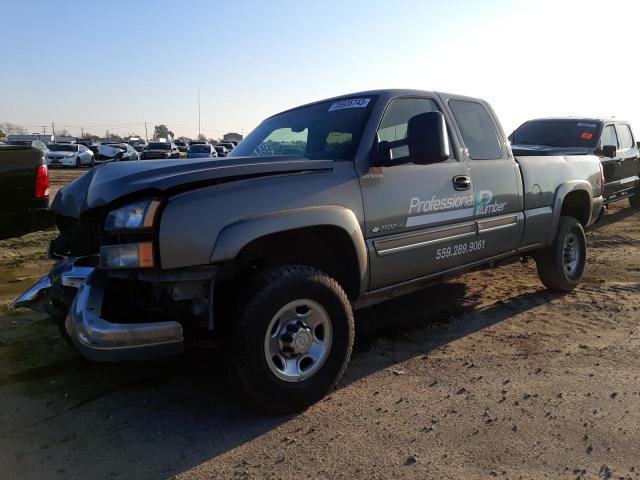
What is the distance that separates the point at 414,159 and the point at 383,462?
1829 mm

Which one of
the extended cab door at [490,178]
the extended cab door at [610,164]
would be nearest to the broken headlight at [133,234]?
the extended cab door at [490,178]

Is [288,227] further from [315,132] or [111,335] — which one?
[315,132]

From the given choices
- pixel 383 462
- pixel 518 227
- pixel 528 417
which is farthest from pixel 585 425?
pixel 518 227

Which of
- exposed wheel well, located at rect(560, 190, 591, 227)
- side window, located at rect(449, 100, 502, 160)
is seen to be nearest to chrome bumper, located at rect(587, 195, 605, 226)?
exposed wheel well, located at rect(560, 190, 591, 227)

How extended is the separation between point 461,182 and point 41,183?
149 inches

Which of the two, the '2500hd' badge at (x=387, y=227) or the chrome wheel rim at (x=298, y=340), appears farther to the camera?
the '2500hd' badge at (x=387, y=227)

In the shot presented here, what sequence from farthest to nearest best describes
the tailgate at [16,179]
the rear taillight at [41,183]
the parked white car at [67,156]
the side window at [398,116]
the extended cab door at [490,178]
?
the parked white car at [67,156]
the rear taillight at [41,183]
the tailgate at [16,179]
the extended cab door at [490,178]
the side window at [398,116]

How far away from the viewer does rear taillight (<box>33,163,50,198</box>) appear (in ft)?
15.9

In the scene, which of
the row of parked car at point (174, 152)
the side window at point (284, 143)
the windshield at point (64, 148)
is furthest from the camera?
the windshield at point (64, 148)

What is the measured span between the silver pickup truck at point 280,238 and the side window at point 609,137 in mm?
7061

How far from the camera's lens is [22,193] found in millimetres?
4742

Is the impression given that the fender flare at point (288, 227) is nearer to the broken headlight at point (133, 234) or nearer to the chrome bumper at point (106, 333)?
the broken headlight at point (133, 234)

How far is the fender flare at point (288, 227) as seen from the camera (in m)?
2.77

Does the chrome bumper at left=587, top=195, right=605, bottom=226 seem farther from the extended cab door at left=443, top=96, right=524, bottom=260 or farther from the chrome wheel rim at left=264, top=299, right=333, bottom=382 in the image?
the chrome wheel rim at left=264, top=299, right=333, bottom=382
